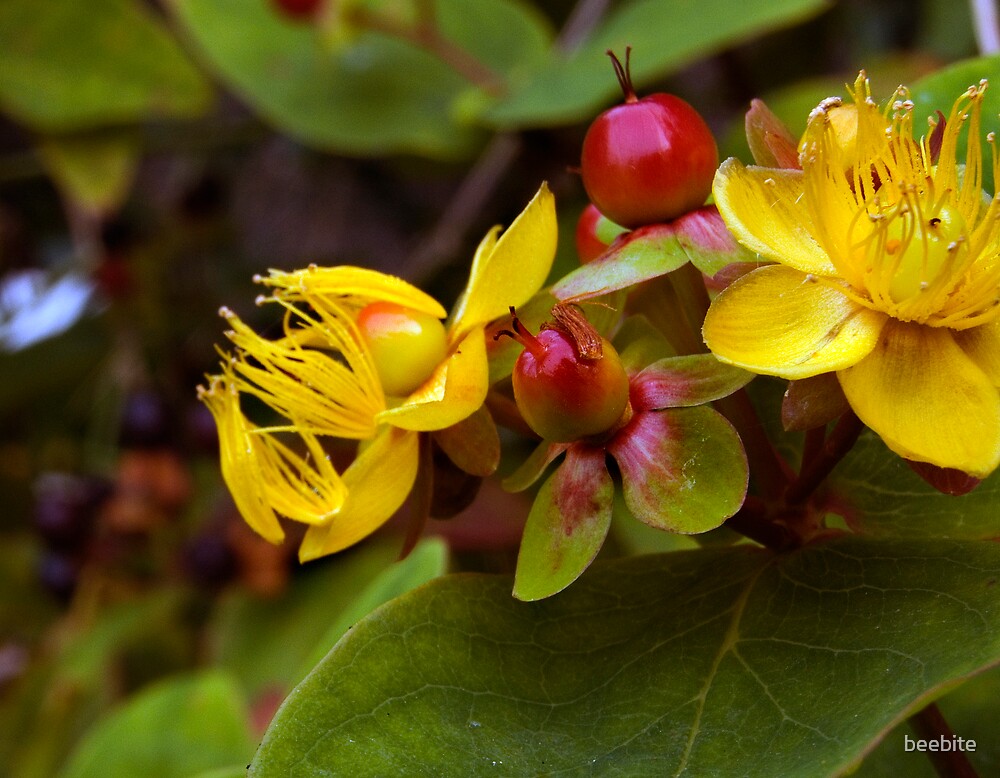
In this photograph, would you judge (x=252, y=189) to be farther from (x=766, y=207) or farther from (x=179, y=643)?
(x=766, y=207)

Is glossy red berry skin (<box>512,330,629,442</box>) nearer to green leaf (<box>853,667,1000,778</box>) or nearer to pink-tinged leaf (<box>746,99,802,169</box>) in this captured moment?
pink-tinged leaf (<box>746,99,802,169</box>)

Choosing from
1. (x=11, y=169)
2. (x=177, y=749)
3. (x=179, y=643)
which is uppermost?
(x=11, y=169)

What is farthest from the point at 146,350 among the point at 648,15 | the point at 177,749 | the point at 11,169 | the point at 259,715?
the point at 648,15

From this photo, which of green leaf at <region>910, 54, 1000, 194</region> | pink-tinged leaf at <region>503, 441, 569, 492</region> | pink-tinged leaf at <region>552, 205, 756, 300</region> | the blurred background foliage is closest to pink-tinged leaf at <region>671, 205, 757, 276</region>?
pink-tinged leaf at <region>552, 205, 756, 300</region>

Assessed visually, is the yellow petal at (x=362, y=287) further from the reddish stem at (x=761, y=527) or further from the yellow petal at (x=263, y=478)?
the reddish stem at (x=761, y=527)

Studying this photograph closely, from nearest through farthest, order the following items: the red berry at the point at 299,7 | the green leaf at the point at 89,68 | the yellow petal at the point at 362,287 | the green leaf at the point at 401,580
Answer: the yellow petal at the point at 362,287 → the green leaf at the point at 401,580 → the red berry at the point at 299,7 → the green leaf at the point at 89,68

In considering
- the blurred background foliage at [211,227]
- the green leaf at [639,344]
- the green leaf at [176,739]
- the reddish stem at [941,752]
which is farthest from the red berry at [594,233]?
the green leaf at [176,739]
